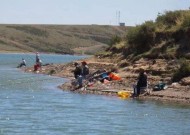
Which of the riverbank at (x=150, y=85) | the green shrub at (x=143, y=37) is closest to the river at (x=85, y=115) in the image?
the riverbank at (x=150, y=85)

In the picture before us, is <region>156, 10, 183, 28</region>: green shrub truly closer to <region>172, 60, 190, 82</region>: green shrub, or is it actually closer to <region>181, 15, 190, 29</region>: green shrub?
<region>181, 15, 190, 29</region>: green shrub

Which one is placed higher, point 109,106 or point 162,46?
point 162,46

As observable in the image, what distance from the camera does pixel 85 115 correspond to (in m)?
27.0

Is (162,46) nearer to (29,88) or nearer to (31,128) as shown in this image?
(29,88)

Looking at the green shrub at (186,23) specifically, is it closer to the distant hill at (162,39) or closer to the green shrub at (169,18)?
the distant hill at (162,39)

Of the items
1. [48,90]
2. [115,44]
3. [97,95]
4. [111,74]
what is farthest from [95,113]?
[115,44]

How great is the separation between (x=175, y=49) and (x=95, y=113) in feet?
65.9

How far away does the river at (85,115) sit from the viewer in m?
22.6

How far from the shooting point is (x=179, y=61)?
43.2 m

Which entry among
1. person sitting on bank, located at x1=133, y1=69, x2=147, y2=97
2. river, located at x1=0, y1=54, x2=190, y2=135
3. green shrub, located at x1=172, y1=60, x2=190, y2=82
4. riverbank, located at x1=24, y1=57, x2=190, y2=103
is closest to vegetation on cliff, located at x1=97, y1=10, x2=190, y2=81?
riverbank, located at x1=24, y1=57, x2=190, y2=103

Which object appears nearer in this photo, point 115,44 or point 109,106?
point 109,106

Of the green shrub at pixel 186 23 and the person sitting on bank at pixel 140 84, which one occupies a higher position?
the green shrub at pixel 186 23

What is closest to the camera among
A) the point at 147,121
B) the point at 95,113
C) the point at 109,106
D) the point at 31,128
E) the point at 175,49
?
the point at 31,128

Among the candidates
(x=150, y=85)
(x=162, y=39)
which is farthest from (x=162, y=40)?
(x=150, y=85)
